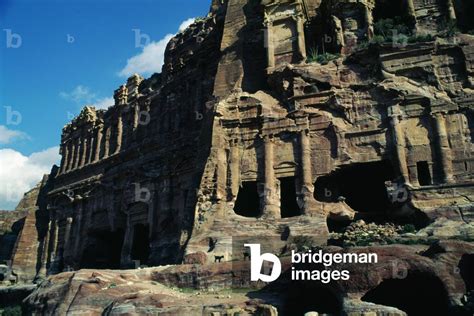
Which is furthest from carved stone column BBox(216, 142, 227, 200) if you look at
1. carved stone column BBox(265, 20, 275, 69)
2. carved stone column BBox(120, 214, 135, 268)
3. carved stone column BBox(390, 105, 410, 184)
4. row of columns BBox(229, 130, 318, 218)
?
carved stone column BBox(120, 214, 135, 268)

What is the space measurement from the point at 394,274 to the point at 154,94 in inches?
1409

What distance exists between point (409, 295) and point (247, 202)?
1414cm

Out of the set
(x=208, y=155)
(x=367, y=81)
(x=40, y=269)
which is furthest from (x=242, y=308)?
(x=40, y=269)

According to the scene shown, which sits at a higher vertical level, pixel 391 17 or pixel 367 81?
pixel 391 17

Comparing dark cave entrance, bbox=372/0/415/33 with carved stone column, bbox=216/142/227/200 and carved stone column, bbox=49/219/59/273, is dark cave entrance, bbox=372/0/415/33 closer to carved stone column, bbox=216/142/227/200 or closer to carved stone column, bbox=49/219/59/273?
carved stone column, bbox=216/142/227/200

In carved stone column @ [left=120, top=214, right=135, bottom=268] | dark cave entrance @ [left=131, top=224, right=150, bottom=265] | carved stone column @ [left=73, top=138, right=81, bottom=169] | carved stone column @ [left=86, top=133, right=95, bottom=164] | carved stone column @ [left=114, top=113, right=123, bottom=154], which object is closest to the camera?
carved stone column @ [left=120, top=214, right=135, bottom=268]

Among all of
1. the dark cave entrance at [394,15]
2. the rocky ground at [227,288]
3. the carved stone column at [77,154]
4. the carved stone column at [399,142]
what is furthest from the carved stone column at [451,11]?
the carved stone column at [77,154]

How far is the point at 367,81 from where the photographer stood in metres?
30.9

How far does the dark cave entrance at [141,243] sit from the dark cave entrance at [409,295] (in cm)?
2556

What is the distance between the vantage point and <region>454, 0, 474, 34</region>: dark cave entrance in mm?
33806

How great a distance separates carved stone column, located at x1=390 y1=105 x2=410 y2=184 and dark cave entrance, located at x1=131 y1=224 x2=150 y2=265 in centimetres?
2263

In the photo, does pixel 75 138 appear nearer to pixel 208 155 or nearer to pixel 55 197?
pixel 55 197

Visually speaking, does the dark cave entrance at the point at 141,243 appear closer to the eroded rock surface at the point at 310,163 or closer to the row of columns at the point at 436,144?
the eroded rock surface at the point at 310,163

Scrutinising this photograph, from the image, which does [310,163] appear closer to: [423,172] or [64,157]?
[423,172]
